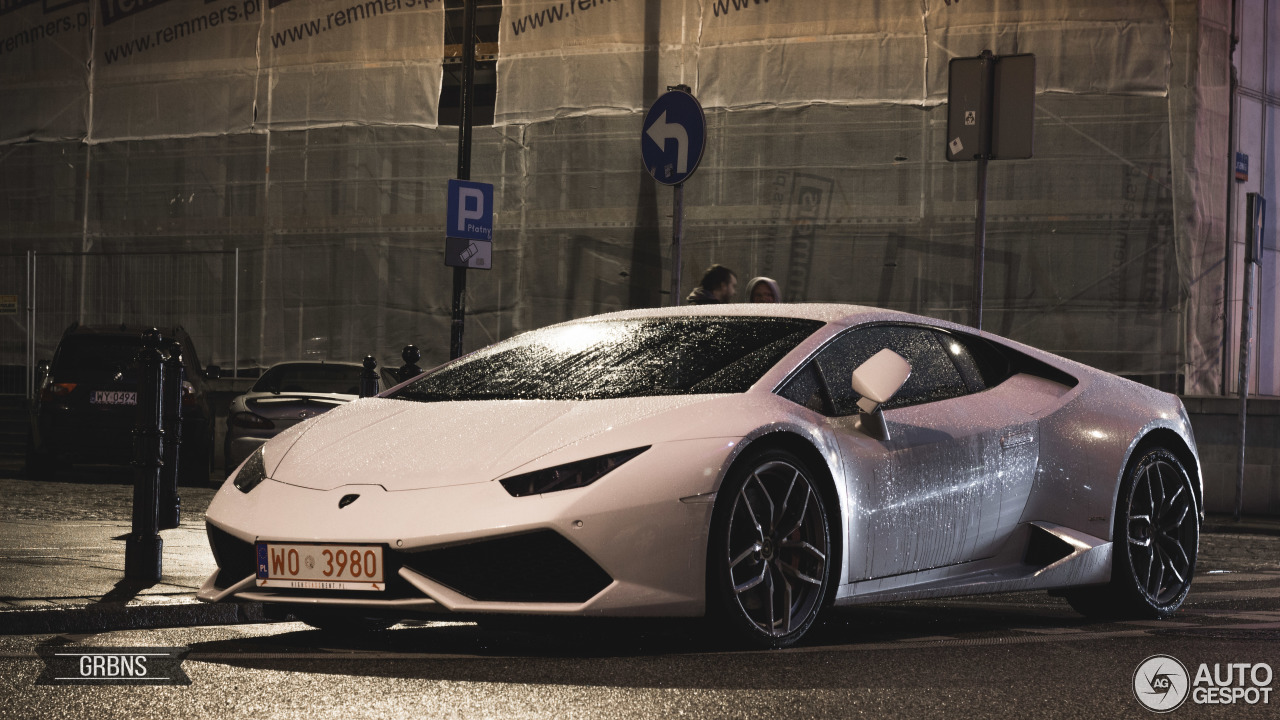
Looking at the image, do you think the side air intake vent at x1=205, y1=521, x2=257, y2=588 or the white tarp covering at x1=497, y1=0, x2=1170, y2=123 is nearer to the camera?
the side air intake vent at x1=205, y1=521, x2=257, y2=588

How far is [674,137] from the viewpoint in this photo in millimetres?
10938

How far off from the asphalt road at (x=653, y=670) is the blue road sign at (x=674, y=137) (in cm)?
461

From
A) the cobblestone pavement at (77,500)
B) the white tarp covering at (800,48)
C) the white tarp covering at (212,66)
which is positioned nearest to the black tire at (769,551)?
the cobblestone pavement at (77,500)

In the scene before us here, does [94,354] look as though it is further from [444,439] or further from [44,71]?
[444,439]

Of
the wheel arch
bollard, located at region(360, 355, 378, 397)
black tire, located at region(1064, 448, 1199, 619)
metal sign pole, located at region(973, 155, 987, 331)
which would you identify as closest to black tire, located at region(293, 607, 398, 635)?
black tire, located at region(1064, 448, 1199, 619)

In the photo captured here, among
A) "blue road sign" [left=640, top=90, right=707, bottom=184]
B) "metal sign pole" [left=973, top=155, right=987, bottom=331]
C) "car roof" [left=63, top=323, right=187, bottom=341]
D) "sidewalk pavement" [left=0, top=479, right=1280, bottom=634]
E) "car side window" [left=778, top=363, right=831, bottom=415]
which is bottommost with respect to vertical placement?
"sidewalk pavement" [left=0, top=479, right=1280, bottom=634]

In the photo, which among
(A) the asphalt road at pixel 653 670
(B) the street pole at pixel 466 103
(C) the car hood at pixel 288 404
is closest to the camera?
(A) the asphalt road at pixel 653 670

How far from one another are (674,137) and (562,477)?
607 centimetres

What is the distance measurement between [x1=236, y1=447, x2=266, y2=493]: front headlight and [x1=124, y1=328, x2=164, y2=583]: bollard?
5.07ft

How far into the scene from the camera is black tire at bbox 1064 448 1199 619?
22.5 ft

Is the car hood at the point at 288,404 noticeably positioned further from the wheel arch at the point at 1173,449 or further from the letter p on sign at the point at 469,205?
the wheel arch at the point at 1173,449

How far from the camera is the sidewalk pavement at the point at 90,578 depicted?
6.07m

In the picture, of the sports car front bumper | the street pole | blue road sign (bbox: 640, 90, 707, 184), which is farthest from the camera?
the street pole

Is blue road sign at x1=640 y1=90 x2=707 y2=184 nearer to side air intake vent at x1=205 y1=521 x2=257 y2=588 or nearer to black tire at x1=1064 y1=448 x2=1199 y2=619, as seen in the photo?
black tire at x1=1064 y1=448 x2=1199 y2=619
